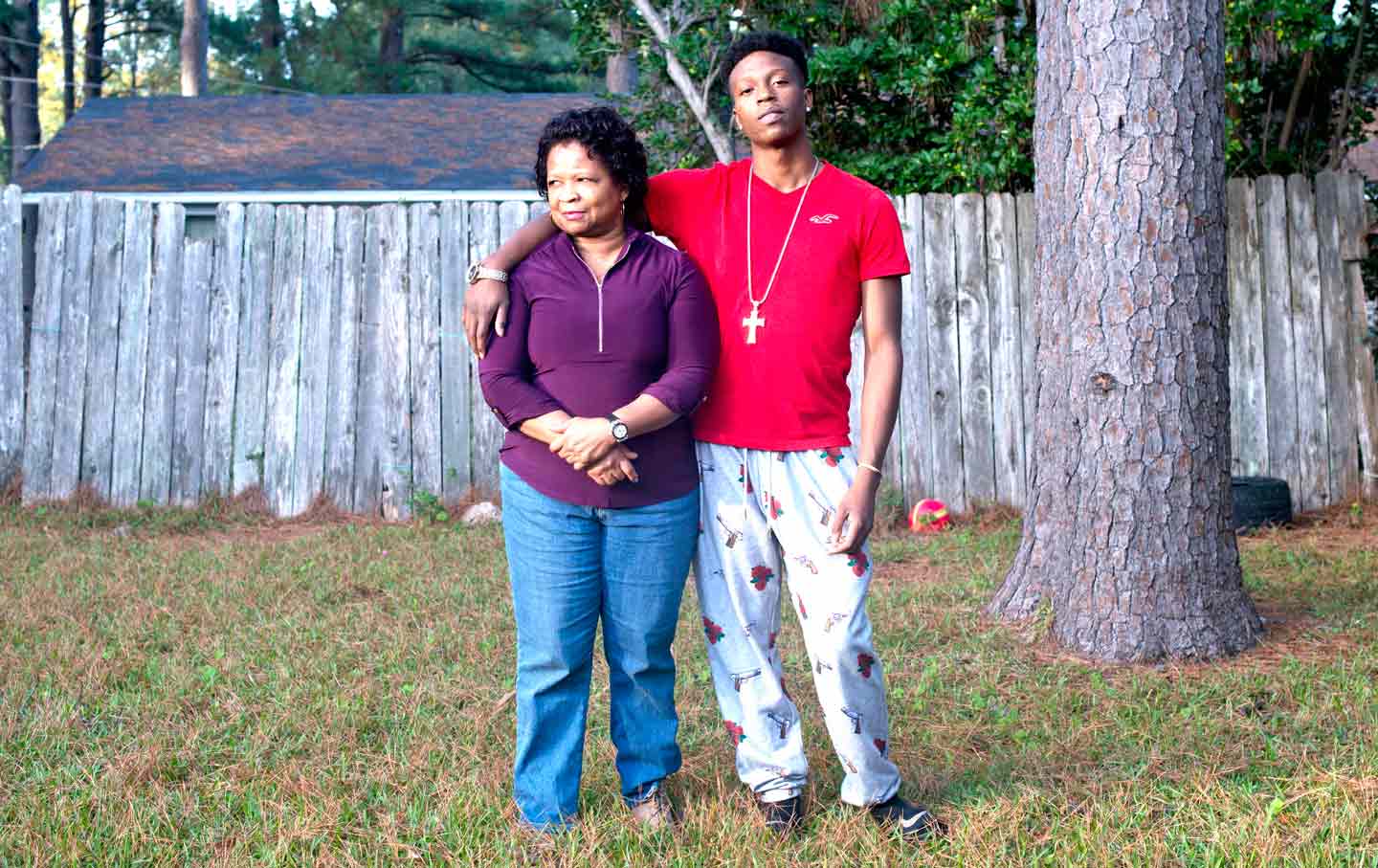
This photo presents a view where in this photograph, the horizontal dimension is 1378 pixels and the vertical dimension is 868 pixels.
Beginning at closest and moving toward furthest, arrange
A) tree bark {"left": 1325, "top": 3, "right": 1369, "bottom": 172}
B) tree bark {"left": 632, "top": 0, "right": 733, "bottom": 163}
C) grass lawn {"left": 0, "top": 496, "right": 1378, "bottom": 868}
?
grass lawn {"left": 0, "top": 496, "right": 1378, "bottom": 868}
tree bark {"left": 1325, "top": 3, "right": 1369, "bottom": 172}
tree bark {"left": 632, "top": 0, "right": 733, "bottom": 163}

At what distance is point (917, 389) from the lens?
783 centimetres

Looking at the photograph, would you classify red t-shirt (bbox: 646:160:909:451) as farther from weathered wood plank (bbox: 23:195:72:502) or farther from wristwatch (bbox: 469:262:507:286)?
weathered wood plank (bbox: 23:195:72:502)

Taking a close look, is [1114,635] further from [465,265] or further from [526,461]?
[465,265]

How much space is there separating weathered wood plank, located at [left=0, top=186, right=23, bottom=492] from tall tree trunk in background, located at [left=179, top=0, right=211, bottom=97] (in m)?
13.7

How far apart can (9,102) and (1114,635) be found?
882 inches

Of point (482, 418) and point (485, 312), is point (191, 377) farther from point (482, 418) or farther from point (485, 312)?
point (485, 312)

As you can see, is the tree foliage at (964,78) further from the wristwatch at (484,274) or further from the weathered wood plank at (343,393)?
the wristwatch at (484,274)

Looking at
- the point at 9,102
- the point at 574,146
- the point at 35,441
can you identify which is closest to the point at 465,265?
the point at 35,441

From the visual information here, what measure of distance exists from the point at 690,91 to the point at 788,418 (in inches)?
244

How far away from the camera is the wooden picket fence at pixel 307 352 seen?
308 inches

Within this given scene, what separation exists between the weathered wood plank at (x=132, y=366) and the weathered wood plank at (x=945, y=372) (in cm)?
472

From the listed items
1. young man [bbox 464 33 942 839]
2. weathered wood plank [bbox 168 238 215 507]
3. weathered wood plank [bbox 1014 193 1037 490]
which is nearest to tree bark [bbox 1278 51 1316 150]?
weathered wood plank [bbox 1014 193 1037 490]

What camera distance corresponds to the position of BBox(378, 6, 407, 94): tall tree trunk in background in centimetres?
2222

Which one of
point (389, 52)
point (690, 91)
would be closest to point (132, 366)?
point (690, 91)
